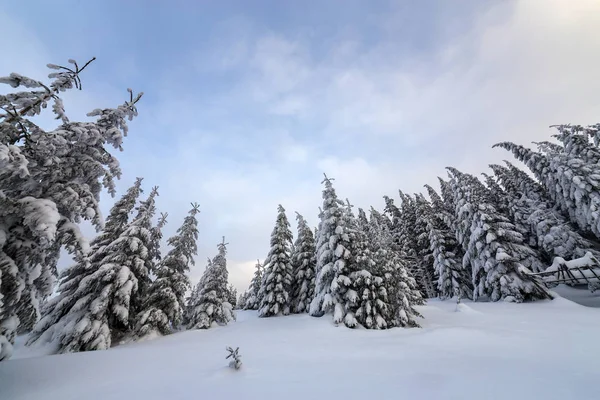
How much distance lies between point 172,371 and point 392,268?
14.9 meters

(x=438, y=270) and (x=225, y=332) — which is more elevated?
(x=438, y=270)

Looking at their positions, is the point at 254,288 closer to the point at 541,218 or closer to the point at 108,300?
the point at 108,300

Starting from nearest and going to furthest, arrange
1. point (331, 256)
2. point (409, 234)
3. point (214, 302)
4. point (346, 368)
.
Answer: point (346, 368)
point (331, 256)
point (214, 302)
point (409, 234)

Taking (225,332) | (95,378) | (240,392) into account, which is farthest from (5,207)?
(225,332)

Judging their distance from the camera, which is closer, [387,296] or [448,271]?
[387,296]

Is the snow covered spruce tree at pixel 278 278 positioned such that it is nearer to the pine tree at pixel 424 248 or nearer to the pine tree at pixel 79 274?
the pine tree at pixel 79 274

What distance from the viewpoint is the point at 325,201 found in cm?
2127

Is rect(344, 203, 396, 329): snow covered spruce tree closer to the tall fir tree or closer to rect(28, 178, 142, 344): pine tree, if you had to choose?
the tall fir tree

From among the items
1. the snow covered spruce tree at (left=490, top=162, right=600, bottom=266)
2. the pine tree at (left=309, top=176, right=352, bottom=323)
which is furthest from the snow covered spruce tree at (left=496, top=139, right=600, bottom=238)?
the pine tree at (left=309, top=176, right=352, bottom=323)

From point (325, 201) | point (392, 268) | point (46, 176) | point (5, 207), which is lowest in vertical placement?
point (392, 268)

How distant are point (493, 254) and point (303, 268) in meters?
17.5

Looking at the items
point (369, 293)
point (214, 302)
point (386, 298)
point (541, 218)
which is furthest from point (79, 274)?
point (541, 218)

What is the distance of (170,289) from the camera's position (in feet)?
55.2

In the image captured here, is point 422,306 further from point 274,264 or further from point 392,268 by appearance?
point 274,264
